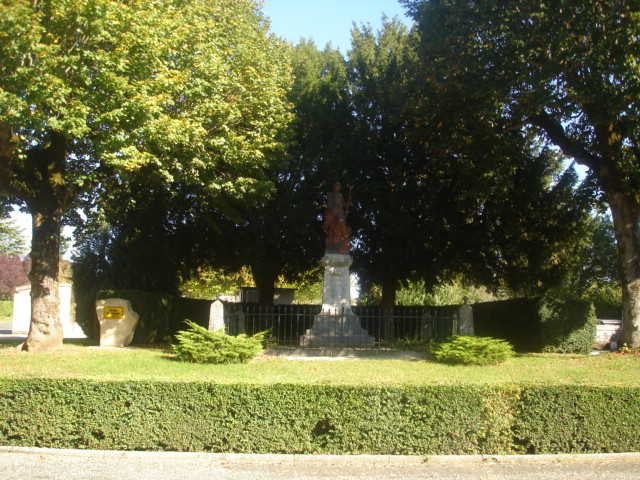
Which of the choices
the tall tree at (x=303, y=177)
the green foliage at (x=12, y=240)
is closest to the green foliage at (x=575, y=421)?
the tall tree at (x=303, y=177)

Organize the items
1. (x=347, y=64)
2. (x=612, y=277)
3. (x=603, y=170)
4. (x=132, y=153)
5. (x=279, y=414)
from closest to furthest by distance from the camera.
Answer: (x=279, y=414), (x=132, y=153), (x=603, y=170), (x=347, y=64), (x=612, y=277)

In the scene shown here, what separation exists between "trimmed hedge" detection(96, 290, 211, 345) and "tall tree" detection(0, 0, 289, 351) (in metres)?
3.49

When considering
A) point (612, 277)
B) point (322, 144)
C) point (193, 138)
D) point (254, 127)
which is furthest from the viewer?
point (612, 277)

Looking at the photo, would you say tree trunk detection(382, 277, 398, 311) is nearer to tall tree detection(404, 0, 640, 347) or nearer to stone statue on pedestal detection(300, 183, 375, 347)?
stone statue on pedestal detection(300, 183, 375, 347)

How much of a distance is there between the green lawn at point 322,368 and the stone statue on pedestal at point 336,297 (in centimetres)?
418

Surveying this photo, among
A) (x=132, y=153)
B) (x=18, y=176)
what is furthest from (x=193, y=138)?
(x=18, y=176)

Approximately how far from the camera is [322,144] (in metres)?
22.1

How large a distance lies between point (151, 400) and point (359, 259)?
52.0 feet

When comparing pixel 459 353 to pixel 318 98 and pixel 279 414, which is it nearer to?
pixel 279 414

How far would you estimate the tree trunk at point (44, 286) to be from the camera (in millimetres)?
15148

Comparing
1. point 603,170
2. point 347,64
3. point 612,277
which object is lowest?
point 612,277

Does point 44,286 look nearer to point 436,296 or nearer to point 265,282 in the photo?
point 265,282

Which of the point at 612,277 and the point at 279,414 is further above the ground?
the point at 612,277

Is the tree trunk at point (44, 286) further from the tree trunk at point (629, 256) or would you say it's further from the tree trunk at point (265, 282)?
the tree trunk at point (629, 256)
